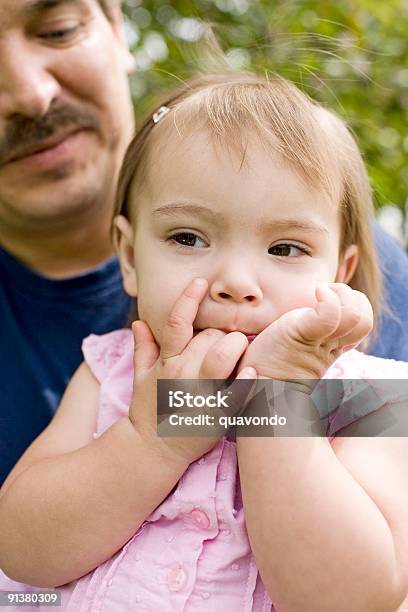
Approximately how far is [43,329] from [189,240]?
87 cm

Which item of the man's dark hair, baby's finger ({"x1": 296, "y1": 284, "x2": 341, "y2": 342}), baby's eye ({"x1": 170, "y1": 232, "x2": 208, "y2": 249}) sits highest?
the man's dark hair

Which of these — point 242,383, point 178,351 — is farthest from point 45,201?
point 242,383

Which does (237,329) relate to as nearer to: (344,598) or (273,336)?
(273,336)

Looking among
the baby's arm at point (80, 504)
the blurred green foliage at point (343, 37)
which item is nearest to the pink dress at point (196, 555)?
the baby's arm at point (80, 504)

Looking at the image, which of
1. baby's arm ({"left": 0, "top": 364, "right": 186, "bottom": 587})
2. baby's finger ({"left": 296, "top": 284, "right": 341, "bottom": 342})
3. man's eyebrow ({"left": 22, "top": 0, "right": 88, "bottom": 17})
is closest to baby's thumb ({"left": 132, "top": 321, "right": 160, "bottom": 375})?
baby's arm ({"left": 0, "top": 364, "right": 186, "bottom": 587})

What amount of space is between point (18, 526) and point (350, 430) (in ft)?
2.23

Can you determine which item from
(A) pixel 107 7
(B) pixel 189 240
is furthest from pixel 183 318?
(A) pixel 107 7

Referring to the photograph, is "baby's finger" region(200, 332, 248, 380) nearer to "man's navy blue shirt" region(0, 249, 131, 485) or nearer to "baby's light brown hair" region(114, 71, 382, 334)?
"baby's light brown hair" region(114, 71, 382, 334)

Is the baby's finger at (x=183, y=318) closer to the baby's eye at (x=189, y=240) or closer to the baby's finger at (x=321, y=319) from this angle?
the baby's eye at (x=189, y=240)

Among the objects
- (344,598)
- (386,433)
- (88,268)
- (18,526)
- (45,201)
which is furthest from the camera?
(88,268)

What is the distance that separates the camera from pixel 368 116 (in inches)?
150

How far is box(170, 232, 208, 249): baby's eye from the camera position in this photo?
1.53 m

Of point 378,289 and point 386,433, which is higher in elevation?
point 378,289

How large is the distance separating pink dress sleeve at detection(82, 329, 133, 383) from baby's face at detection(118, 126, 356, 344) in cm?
28
